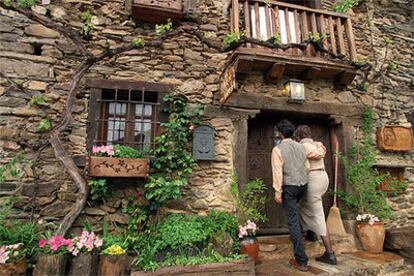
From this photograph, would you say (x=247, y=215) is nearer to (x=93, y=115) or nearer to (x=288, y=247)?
(x=288, y=247)

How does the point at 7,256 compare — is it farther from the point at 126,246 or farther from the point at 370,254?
the point at 370,254

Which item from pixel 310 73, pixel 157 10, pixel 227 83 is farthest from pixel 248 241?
pixel 157 10

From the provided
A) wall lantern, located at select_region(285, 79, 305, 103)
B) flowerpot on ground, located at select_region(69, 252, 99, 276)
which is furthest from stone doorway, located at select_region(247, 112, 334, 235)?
flowerpot on ground, located at select_region(69, 252, 99, 276)

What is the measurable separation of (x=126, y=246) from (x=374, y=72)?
17.9 ft

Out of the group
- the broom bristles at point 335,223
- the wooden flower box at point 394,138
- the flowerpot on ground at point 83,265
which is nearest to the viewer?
the flowerpot on ground at point 83,265

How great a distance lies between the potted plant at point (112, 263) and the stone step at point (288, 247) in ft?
6.18

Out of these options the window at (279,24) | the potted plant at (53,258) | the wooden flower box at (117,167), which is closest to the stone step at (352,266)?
the wooden flower box at (117,167)

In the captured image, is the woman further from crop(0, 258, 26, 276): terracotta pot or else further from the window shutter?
crop(0, 258, 26, 276): terracotta pot

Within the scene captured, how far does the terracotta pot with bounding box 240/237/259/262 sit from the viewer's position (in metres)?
3.38

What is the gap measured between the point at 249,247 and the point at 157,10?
3.76m

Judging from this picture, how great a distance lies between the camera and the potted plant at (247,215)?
11.2ft

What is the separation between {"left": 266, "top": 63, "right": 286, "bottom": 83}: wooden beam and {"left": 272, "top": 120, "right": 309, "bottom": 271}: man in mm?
1581

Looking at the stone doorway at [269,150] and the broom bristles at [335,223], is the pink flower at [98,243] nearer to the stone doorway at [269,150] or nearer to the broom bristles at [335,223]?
the stone doorway at [269,150]

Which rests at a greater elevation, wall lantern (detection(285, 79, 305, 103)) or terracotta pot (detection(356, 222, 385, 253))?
wall lantern (detection(285, 79, 305, 103))
